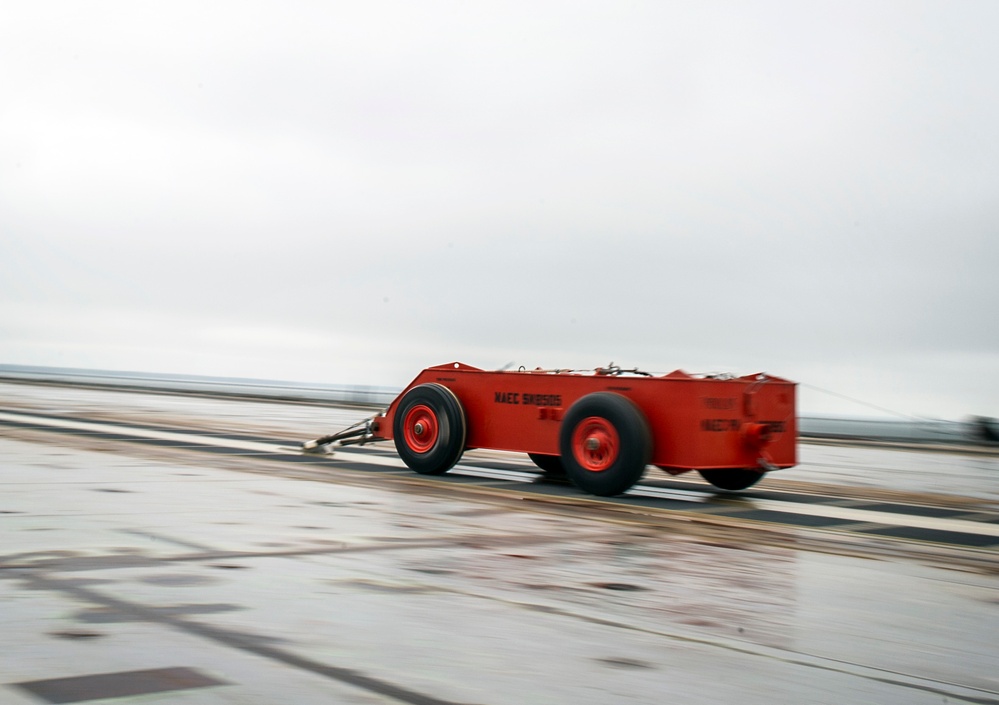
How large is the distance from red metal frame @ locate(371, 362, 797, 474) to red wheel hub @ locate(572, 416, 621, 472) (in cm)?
1

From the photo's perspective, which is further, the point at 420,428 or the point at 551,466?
the point at 551,466

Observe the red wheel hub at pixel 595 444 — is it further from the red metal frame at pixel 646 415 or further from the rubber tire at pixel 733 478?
the rubber tire at pixel 733 478

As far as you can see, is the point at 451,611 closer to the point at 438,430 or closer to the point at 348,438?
the point at 438,430

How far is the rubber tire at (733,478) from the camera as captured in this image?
39.7ft

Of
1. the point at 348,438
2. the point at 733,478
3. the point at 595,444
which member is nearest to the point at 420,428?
the point at 348,438

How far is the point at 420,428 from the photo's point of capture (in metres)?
12.6

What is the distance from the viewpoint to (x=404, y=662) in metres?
4.36

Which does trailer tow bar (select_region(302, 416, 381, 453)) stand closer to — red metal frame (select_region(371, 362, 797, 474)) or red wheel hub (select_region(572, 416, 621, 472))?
red metal frame (select_region(371, 362, 797, 474))

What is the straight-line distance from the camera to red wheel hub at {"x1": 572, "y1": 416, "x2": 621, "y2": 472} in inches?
422

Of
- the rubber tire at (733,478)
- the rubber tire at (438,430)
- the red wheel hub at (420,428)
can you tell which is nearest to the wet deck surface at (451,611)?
the rubber tire at (438,430)

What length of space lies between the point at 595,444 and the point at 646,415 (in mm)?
614

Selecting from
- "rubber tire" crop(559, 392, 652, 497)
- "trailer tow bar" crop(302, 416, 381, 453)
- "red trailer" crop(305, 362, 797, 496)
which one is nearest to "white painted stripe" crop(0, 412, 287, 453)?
"trailer tow bar" crop(302, 416, 381, 453)

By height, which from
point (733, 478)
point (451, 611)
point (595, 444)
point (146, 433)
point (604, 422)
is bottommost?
point (451, 611)

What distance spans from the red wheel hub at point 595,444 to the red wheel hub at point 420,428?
78.1 inches
